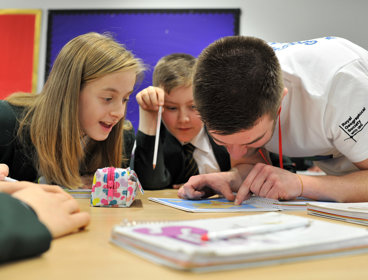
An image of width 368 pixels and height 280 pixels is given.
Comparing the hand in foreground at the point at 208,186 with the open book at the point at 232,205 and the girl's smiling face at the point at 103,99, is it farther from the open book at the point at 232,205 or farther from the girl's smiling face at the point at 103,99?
the girl's smiling face at the point at 103,99

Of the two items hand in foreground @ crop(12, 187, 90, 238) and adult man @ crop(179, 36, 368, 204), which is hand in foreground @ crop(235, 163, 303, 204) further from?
hand in foreground @ crop(12, 187, 90, 238)

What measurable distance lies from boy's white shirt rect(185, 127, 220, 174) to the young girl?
0.48 metres

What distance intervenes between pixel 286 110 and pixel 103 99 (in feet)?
1.90

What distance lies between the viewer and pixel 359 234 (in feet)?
1.78

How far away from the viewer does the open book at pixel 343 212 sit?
77cm

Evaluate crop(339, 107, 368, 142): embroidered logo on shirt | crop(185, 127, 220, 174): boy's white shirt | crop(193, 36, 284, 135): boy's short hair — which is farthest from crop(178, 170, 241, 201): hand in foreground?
crop(185, 127, 220, 174): boy's white shirt

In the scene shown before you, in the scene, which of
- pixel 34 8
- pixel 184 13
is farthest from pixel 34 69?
pixel 184 13

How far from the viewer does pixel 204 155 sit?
1.73 meters

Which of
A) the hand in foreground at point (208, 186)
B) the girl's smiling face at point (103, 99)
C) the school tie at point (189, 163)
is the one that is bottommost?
the school tie at point (189, 163)

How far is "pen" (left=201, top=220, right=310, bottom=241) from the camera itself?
18.9 inches

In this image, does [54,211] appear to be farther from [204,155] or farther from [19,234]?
[204,155]

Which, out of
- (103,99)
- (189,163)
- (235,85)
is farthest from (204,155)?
(235,85)

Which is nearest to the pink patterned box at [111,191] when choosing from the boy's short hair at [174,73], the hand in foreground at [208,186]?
the hand in foreground at [208,186]

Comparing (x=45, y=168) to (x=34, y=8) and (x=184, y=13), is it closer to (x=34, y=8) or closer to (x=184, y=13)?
(x=184, y=13)
